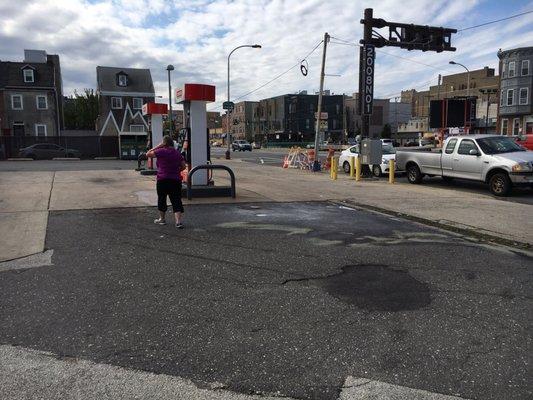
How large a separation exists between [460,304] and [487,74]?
118 m

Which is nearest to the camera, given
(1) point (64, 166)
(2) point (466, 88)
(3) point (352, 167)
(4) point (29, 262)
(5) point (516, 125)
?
(4) point (29, 262)

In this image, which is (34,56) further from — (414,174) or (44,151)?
(414,174)

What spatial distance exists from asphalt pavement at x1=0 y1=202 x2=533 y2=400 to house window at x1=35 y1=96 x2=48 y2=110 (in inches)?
1847

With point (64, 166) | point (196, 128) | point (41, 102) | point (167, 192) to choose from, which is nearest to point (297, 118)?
point (41, 102)

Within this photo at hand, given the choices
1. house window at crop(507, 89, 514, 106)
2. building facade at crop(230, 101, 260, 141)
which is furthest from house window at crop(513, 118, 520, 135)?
building facade at crop(230, 101, 260, 141)

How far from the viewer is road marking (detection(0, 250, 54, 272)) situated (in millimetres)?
6152

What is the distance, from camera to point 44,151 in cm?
3556

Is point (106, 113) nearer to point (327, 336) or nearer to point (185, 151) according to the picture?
point (185, 151)

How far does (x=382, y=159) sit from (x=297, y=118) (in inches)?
3937

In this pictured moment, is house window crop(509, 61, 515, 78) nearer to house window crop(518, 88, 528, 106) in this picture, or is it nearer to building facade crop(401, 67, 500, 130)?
house window crop(518, 88, 528, 106)

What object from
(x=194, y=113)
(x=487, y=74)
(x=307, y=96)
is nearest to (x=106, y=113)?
(x=194, y=113)

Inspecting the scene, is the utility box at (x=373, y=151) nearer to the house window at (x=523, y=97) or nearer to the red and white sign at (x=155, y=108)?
the red and white sign at (x=155, y=108)

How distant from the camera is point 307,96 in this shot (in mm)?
120688

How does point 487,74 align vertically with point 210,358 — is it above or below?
above
